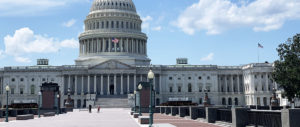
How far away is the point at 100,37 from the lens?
15538cm

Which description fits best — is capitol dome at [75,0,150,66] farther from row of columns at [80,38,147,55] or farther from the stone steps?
the stone steps

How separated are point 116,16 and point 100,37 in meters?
9.88

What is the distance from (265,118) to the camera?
30391 mm

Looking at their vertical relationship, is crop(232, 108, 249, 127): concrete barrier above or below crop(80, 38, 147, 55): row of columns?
below

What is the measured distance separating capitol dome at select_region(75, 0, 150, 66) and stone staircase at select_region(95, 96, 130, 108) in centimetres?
2061

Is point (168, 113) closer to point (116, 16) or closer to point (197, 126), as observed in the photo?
point (197, 126)

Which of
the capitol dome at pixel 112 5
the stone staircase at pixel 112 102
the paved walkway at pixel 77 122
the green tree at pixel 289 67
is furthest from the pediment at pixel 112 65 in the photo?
the paved walkway at pixel 77 122

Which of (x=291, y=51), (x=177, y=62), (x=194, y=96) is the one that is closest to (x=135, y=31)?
(x=177, y=62)

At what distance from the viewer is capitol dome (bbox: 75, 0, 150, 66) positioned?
→ 154 metres

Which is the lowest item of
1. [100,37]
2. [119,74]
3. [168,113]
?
[168,113]

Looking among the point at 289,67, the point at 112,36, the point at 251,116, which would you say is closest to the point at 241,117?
the point at 251,116

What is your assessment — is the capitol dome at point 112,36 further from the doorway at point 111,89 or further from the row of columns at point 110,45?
the doorway at point 111,89

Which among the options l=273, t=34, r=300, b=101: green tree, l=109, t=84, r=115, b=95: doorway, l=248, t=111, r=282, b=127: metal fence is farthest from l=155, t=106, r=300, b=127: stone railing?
l=109, t=84, r=115, b=95: doorway

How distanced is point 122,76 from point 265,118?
368ft
